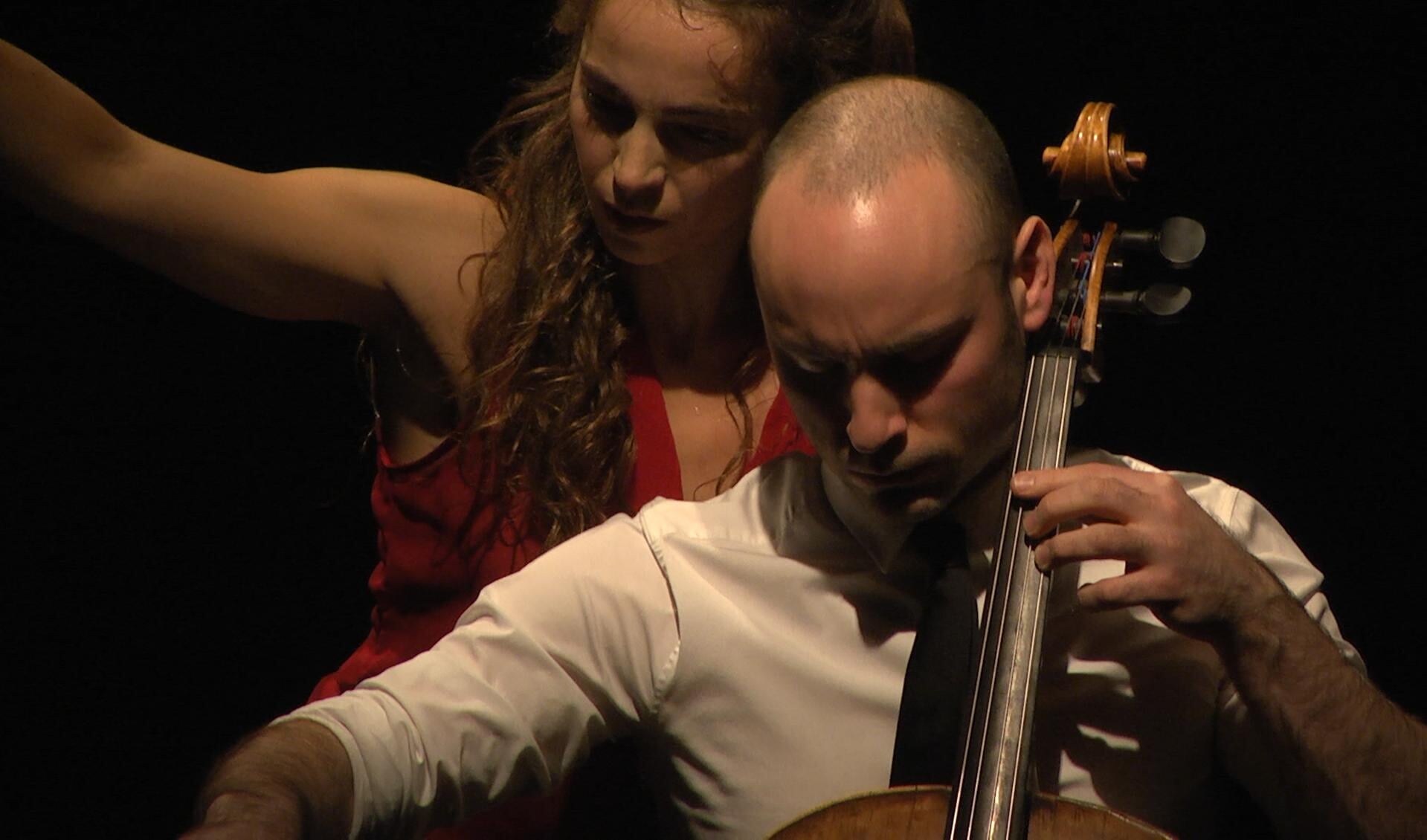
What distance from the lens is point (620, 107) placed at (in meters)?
1.74

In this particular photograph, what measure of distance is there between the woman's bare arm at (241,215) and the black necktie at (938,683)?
31.3 inches

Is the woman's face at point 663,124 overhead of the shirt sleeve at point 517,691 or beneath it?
overhead

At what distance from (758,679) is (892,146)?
0.52 metres

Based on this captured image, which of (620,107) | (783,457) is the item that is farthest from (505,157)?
(783,457)

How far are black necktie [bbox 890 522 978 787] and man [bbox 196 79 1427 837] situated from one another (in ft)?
0.22

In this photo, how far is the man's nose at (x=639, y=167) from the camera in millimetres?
1706

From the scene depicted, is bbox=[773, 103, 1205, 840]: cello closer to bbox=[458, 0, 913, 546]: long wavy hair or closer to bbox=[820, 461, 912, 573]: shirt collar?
bbox=[820, 461, 912, 573]: shirt collar

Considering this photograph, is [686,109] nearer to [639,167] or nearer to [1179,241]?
[639,167]

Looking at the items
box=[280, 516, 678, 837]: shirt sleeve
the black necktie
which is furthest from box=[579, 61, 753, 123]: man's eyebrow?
the black necktie

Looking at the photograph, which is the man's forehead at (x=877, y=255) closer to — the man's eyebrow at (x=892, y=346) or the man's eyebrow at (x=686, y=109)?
the man's eyebrow at (x=892, y=346)

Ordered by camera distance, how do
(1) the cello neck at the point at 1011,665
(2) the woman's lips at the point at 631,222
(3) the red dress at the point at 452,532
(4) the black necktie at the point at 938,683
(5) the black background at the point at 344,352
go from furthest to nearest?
(5) the black background at the point at 344,352 < (3) the red dress at the point at 452,532 < (2) the woman's lips at the point at 631,222 < (4) the black necktie at the point at 938,683 < (1) the cello neck at the point at 1011,665

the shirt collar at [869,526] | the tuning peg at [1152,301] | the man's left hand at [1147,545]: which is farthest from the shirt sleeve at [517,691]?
the tuning peg at [1152,301]

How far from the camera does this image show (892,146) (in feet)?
4.54

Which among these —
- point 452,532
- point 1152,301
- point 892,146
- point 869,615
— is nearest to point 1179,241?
point 1152,301
